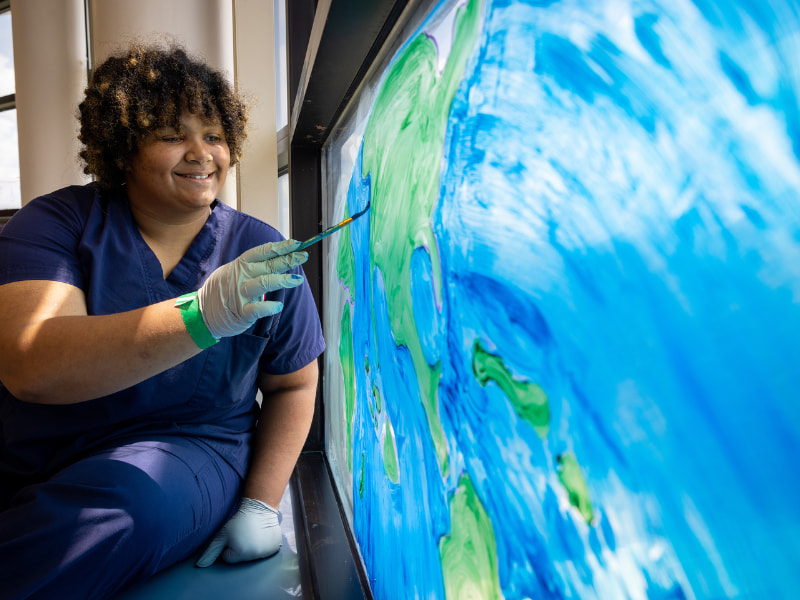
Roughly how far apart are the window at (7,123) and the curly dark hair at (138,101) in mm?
3479

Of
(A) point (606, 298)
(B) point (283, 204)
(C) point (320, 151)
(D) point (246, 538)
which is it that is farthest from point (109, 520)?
(B) point (283, 204)

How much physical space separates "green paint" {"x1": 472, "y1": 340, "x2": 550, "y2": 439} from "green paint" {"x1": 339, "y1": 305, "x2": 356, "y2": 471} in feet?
2.12

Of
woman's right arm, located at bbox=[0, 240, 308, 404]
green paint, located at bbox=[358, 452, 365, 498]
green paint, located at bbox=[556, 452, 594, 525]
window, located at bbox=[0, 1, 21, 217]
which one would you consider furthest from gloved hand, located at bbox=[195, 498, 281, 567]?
window, located at bbox=[0, 1, 21, 217]

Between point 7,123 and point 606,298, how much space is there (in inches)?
195

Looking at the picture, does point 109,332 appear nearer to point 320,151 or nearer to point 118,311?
point 118,311

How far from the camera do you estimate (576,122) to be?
0.32 metres

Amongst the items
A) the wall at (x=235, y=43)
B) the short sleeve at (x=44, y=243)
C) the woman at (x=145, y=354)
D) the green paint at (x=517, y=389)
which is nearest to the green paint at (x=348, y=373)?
the woman at (x=145, y=354)

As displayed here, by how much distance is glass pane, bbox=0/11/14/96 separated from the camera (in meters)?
3.92

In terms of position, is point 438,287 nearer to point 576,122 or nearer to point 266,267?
point 576,122

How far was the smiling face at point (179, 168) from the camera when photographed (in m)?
1.00

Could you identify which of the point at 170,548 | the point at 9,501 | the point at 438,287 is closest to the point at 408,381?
the point at 438,287

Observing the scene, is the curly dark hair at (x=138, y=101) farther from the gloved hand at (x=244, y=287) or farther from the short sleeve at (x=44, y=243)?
the gloved hand at (x=244, y=287)

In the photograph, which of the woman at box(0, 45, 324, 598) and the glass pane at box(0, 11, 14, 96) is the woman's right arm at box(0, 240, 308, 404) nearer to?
the woman at box(0, 45, 324, 598)

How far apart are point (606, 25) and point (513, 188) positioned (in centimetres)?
13
